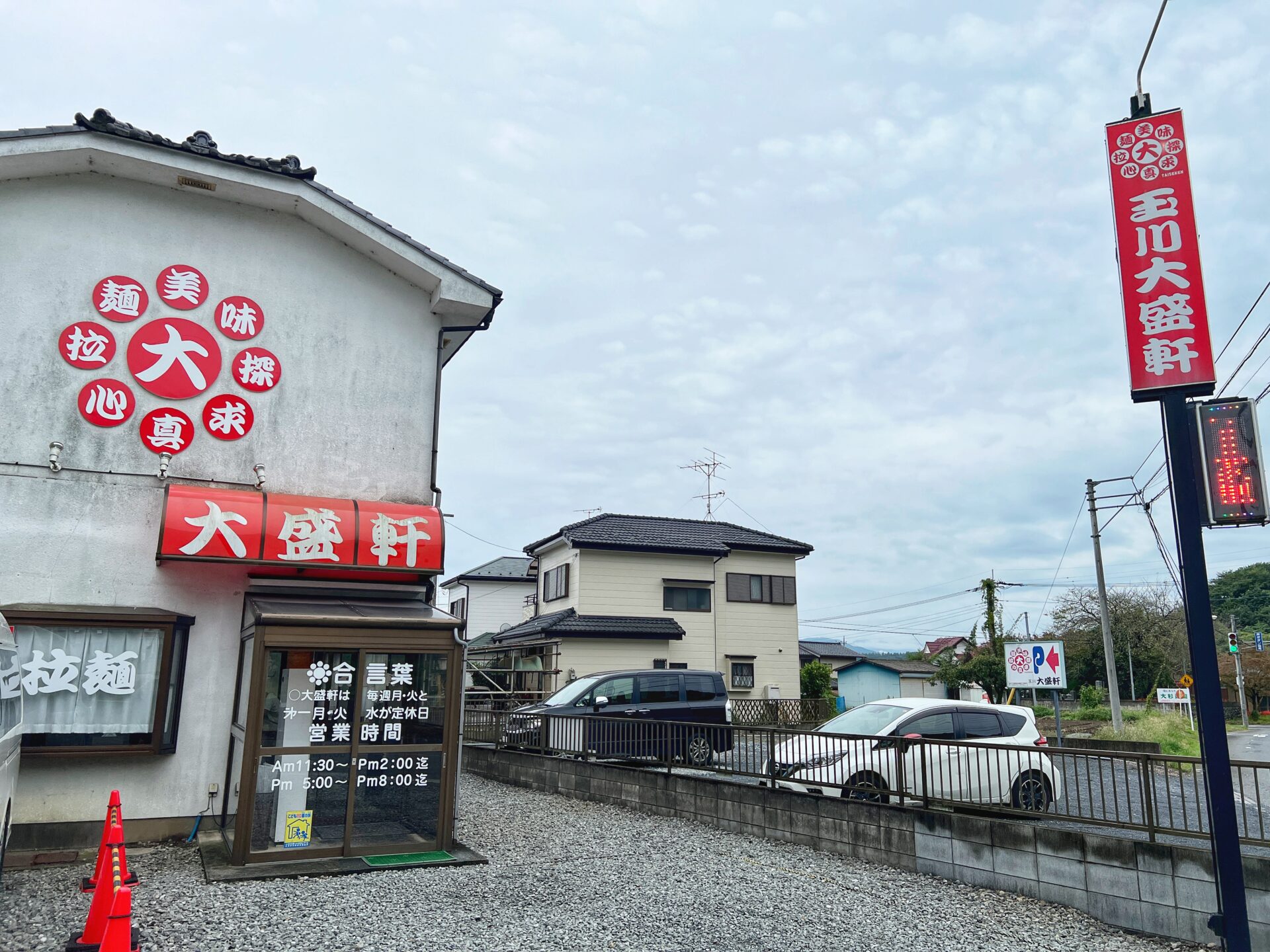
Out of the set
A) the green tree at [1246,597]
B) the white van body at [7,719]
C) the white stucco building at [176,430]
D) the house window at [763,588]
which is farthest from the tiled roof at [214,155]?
the green tree at [1246,597]

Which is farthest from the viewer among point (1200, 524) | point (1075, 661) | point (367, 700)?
point (1075, 661)

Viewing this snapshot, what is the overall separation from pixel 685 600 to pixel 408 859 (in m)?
20.0

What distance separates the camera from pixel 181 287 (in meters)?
9.36

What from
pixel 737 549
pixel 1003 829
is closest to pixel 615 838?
pixel 1003 829

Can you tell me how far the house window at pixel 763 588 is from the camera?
2873cm

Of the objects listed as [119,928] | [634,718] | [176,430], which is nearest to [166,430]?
[176,430]

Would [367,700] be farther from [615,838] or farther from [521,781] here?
[521,781]

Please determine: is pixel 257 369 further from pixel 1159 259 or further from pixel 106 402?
pixel 1159 259

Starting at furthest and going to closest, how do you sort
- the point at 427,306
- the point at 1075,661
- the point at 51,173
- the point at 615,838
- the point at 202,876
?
the point at 1075,661 < the point at 427,306 < the point at 615,838 < the point at 51,173 < the point at 202,876

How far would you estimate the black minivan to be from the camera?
1202cm

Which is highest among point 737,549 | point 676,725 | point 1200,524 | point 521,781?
point 737,549

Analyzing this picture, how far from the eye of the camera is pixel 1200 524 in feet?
16.9

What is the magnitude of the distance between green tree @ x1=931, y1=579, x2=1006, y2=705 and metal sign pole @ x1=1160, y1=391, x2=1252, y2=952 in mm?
28159

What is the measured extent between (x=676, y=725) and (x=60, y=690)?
727 centimetres
